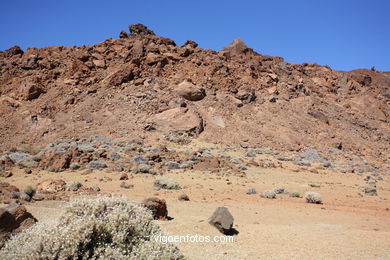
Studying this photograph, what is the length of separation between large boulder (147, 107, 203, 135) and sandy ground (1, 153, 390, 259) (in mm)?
7327

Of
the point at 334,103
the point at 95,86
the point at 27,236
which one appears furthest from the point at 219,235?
the point at 334,103

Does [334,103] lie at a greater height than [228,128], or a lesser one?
greater

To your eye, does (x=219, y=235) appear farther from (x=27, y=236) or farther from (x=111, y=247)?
(x=27, y=236)

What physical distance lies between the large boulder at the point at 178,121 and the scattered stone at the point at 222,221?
17241 millimetres

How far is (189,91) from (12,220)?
75.1ft

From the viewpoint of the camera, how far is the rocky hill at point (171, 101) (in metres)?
23.9

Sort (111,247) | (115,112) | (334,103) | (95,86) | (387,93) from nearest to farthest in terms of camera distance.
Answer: (111,247), (115,112), (95,86), (334,103), (387,93)

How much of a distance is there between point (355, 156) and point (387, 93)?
2504cm

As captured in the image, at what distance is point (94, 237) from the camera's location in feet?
12.6

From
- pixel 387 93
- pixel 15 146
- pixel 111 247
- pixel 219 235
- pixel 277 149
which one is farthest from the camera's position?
pixel 387 93

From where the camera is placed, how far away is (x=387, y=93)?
4425 centimetres

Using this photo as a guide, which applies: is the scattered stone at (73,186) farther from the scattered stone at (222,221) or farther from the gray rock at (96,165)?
the scattered stone at (222,221)

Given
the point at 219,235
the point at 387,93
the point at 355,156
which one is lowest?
the point at 219,235

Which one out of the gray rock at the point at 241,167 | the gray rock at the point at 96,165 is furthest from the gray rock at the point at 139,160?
the gray rock at the point at 241,167
